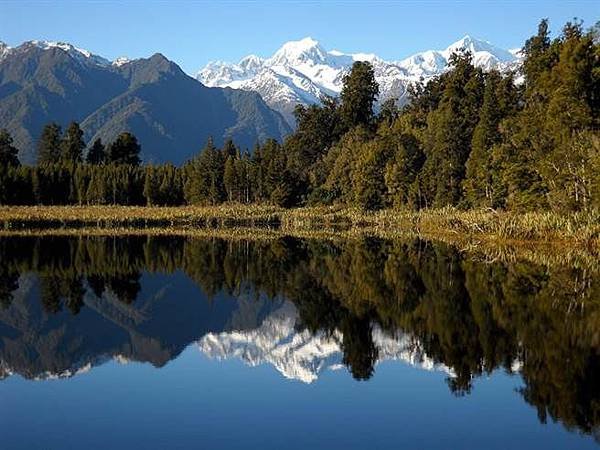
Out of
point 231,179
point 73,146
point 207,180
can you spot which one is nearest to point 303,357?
point 231,179

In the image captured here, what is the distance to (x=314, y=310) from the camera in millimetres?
27812

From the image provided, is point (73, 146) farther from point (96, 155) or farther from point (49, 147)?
point (96, 155)

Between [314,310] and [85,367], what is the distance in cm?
1043

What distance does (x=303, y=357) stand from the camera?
68.0ft

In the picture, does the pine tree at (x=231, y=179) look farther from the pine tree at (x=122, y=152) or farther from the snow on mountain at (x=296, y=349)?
the snow on mountain at (x=296, y=349)

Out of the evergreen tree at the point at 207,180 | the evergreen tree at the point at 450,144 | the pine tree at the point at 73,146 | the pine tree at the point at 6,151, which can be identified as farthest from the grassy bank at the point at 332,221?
the pine tree at the point at 73,146

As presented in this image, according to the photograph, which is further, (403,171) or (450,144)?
(403,171)

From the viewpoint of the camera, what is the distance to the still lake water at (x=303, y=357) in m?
14.3

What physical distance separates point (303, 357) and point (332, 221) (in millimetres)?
71021

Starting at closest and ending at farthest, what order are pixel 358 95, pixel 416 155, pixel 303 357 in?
pixel 303 357, pixel 416 155, pixel 358 95

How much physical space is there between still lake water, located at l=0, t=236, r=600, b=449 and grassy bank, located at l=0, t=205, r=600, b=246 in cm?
963

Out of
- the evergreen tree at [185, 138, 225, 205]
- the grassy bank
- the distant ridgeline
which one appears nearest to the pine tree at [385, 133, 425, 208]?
the distant ridgeline

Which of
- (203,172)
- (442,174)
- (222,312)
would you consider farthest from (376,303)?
(203,172)

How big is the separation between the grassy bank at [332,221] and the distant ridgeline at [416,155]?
261 cm
